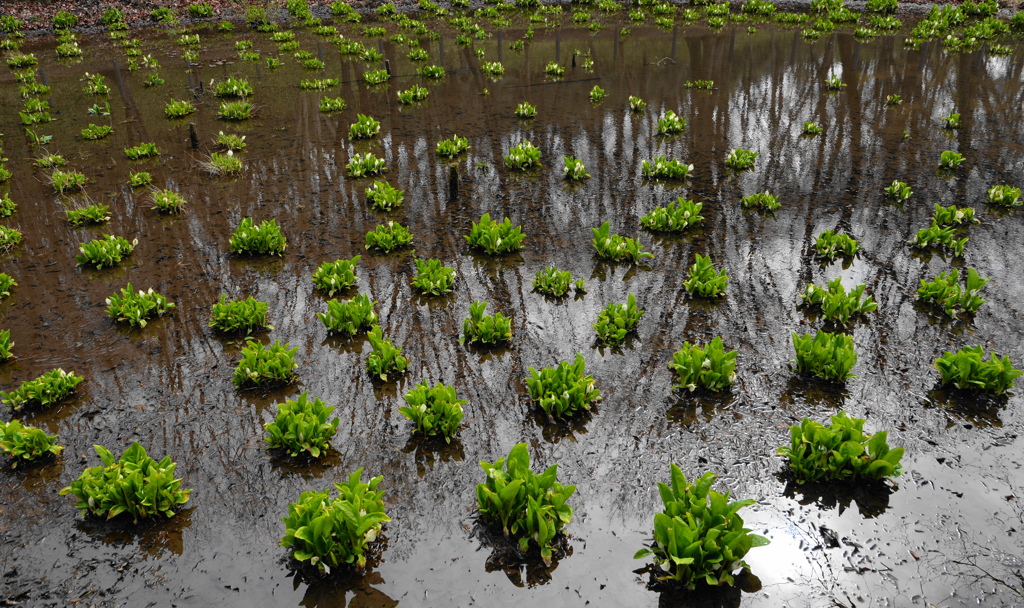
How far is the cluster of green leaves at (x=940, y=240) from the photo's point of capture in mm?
8180

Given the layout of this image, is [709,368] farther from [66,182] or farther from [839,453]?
[66,182]

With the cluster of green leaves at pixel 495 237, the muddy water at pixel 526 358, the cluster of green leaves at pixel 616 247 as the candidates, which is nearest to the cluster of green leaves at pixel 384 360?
the muddy water at pixel 526 358

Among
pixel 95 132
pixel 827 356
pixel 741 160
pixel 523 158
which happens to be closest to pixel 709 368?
pixel 827 356

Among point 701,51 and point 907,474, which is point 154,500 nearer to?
point 907,474

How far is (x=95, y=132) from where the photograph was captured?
13.7 meters

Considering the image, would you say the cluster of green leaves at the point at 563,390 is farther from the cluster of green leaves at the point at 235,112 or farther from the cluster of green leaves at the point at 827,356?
the cluster of green leaves at the point at 235,112

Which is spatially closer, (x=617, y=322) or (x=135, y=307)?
(x=617, y=322)

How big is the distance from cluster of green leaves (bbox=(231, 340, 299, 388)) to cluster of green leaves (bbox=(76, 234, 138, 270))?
12.7ft

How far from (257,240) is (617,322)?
17.8ft

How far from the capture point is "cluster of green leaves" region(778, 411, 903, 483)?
478 centimetres

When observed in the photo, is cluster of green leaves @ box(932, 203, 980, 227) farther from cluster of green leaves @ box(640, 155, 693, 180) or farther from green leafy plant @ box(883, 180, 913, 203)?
cluster of green leaves @ box(640, 155, 693, 180)

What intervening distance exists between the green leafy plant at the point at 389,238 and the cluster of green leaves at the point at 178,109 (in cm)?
960

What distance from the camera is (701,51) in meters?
21.1

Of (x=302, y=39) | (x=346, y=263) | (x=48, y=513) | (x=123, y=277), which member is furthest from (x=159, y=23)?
(x=48, y=513)
